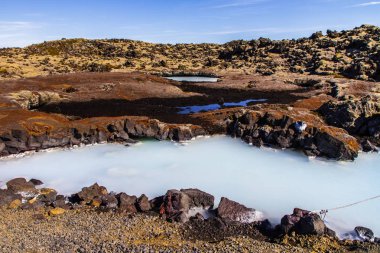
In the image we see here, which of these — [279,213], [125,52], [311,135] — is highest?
[125,52]

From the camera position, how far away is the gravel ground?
19453mm

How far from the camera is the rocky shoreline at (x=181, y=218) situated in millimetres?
20516

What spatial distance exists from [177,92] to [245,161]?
32.9m

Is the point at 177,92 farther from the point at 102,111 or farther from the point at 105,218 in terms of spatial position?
the point at 105,218

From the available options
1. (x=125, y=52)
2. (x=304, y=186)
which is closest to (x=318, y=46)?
(x=125, y=52)

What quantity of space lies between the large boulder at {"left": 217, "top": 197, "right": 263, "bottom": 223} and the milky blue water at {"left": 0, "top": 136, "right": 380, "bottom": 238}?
1.04 metres

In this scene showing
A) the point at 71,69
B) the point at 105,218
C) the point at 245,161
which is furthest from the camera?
the point at 71,69

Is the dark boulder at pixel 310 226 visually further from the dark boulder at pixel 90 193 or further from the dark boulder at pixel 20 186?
the dark boulder at pixel 20 186

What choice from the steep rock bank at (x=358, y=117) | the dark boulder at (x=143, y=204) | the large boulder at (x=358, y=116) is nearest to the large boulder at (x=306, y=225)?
the dark boulder at (x=143, y=204)

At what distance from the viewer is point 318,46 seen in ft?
393

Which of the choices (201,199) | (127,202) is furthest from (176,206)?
(127,202)

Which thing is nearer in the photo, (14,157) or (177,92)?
(14,157)

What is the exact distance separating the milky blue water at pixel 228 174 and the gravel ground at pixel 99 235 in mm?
3653

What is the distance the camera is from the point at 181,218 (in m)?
23.2
